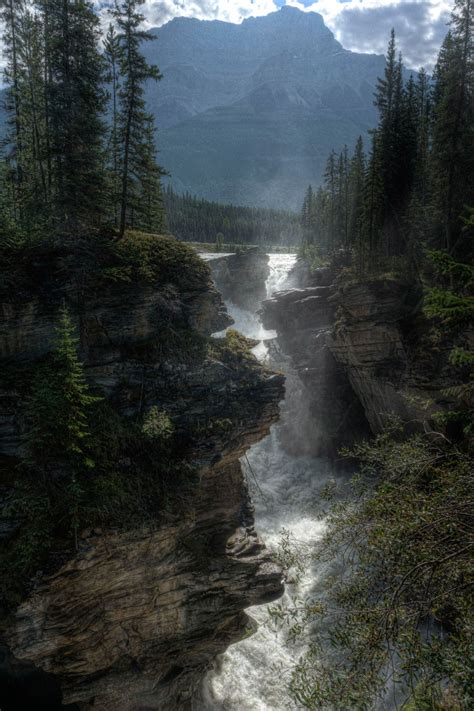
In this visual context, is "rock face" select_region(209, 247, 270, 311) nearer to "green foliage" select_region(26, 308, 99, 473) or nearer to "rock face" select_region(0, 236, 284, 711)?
"rock face" select_region(0, 236, 284, 711)

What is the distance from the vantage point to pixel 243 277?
60.0 meters

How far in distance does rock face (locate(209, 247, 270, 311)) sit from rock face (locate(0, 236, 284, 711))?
39.5 metres

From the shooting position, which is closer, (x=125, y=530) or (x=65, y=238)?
(x=125, y=530)

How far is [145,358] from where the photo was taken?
1666cm

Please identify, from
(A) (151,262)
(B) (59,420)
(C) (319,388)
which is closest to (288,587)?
(B) (59,420)

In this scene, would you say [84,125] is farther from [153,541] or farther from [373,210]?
[373,210]

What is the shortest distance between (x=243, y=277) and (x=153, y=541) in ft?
162

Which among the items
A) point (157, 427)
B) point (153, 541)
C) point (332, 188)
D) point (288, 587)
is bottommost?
point (288, 587)

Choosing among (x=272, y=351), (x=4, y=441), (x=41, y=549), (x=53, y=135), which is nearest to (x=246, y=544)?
(x=41, y=549)

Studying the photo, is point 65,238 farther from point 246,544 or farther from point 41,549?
point 246,544

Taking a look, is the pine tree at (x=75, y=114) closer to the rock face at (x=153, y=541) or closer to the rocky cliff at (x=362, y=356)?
the rock face at (x=153, y=541)

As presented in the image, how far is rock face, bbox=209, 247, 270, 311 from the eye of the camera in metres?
57.9

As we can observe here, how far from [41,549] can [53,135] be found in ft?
52.0

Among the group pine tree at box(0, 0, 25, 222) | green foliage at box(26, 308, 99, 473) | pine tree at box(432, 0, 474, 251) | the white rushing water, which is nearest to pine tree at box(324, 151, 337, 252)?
the white rushing water
